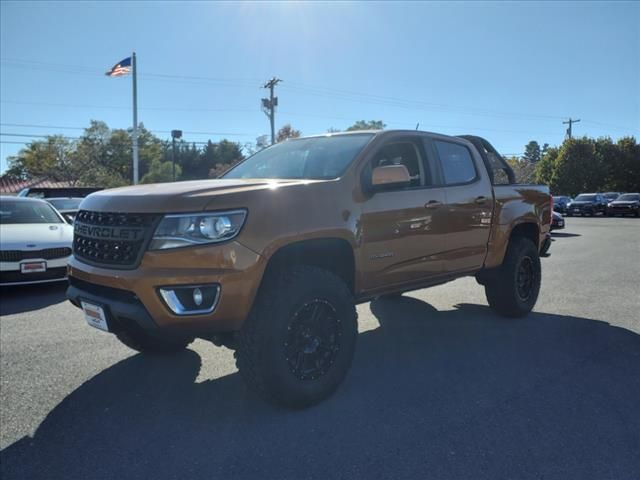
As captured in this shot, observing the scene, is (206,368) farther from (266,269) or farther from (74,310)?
(74,310)

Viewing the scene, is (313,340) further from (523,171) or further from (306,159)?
(523,171)

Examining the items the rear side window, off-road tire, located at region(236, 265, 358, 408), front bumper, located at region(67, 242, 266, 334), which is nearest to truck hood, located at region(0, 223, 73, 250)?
front bumper, located at region(67, 242, 266, 334)

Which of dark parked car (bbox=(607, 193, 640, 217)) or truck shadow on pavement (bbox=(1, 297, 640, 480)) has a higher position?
dark parked car (bbox=(607, 193, 640, 217))

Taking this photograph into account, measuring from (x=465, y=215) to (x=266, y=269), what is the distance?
225 cm

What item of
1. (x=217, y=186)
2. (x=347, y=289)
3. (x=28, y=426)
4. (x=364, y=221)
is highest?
(x=217, y=186)

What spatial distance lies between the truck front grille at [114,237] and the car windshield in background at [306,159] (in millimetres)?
1340

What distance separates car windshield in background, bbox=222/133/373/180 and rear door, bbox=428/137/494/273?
0.96 meters

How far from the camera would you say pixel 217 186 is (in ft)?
10.2

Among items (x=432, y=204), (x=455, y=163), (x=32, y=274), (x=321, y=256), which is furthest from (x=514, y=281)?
(x=32, y=274)

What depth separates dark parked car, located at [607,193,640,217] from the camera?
3123 centimetres

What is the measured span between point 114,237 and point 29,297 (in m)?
4.96

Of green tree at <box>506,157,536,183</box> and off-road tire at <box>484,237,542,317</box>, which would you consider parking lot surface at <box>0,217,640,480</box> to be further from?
green tree at <box>506,157,536,183</box>

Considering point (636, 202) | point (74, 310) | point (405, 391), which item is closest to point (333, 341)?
point (405, 391)

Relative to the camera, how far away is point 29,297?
22.8 ft
